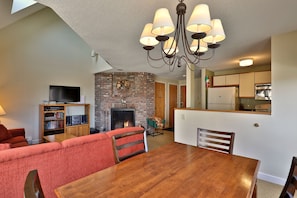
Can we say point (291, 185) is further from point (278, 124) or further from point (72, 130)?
point (72, 130)

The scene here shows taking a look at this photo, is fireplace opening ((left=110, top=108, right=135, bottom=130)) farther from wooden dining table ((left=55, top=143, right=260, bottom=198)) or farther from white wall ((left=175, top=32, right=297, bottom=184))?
wooden dining table ((left=55, top=143, right=260, bottom=198))

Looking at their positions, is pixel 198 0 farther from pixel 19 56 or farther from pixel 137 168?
pixel 19 56

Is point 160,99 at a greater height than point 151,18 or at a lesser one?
lesser

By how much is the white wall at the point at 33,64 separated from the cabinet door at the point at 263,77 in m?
5.64

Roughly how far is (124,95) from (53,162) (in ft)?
13.7

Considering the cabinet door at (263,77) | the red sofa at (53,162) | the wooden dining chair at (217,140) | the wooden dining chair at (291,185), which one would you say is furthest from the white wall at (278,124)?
the red sofa at (53,162)

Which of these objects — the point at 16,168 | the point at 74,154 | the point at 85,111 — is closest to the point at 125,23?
the point at 74,154

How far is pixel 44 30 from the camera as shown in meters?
4.75

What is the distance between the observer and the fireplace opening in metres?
5.66

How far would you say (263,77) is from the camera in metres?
3.93

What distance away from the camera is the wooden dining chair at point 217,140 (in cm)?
172

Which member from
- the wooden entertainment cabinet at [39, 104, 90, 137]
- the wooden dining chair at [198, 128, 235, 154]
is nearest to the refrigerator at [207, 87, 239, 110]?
the wooden dining chair at [198, 128, 235, 154]

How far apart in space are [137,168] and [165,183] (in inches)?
11.0

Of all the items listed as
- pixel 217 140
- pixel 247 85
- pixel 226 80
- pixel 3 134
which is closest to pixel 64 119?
pixel 3 134
